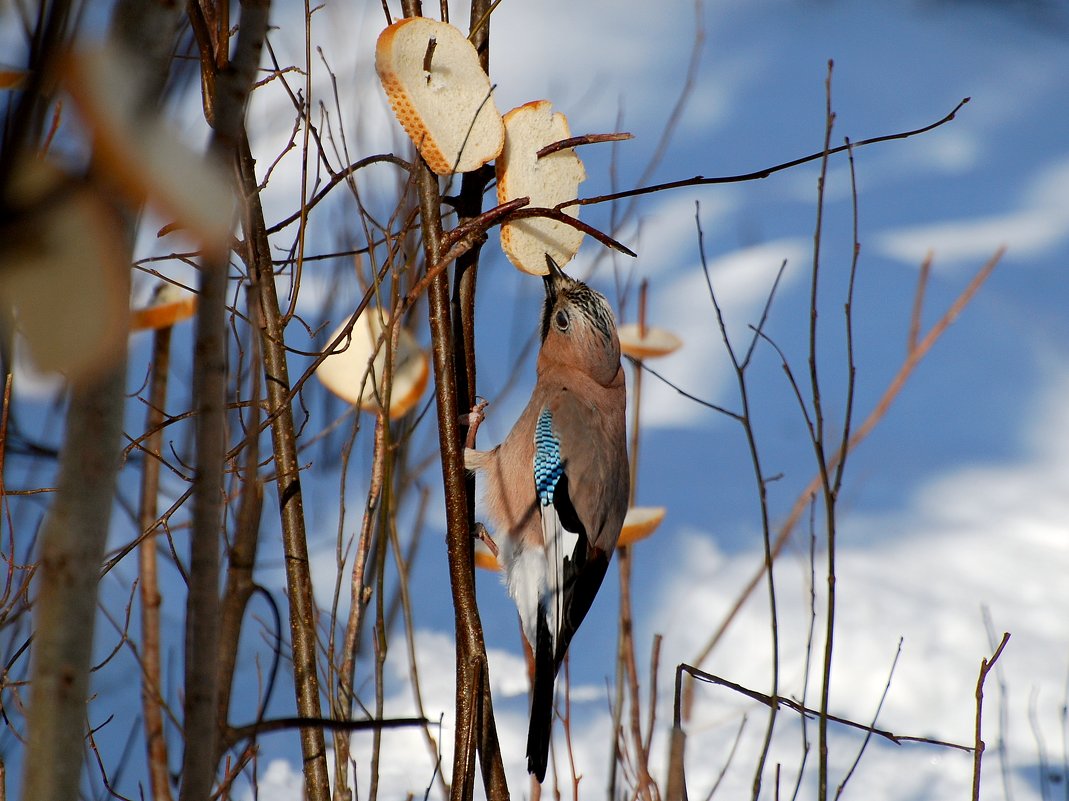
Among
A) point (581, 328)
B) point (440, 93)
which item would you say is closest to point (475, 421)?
point (581, 328)

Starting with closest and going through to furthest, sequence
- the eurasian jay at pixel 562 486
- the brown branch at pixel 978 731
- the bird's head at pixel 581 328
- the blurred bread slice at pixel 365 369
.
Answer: the brown branch at pixel 978 731
the blurred bread slice at pixel 365 369
the eurasian jay at pixel 562 486
the bird's head at pixel 581 328

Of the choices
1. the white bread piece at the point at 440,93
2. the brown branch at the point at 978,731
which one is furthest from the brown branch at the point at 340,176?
the brown branch at the point at 978,731

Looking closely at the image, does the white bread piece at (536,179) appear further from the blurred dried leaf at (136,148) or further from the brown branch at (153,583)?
the blurred dried leaf at (136,148)

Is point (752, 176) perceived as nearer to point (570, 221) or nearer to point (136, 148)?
point (570, 221)

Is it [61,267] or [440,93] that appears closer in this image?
[61,267]

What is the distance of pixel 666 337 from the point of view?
6.12 ft

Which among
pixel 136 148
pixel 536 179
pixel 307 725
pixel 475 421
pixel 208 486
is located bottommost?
pixel 307 725

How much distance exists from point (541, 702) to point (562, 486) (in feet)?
1.34

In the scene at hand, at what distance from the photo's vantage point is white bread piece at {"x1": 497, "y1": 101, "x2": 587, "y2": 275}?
126cm

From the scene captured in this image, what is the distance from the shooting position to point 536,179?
127cm

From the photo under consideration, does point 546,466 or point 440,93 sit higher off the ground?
point 440,93

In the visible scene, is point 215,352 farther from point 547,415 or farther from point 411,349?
point 547,415

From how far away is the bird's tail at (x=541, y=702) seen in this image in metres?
1.32

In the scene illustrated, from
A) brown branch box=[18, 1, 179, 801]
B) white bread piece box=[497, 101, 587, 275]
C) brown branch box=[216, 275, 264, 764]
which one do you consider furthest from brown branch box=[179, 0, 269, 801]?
white bread piece box=[497, 101, 587, 275]
